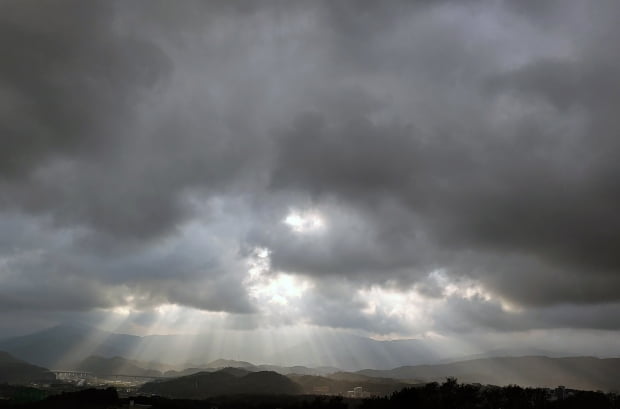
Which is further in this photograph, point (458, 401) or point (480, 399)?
point (480, 399)

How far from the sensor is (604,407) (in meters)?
166

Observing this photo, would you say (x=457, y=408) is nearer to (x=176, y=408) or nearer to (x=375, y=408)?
(x=375, y=408)

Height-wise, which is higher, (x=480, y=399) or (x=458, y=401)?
(x=458, y=401)

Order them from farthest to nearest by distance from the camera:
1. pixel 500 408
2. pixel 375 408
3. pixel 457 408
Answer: pixel 500 408, pixel 457 408, pixel 375 408

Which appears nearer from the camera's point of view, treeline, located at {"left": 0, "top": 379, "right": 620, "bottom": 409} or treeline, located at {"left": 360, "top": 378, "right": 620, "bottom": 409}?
treeline, located at {"left": 0, "top": 379, "right": 620, "bottom": 409}

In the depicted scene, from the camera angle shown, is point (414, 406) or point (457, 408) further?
point (457, 408)

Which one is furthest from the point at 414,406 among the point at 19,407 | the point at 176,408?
the point at 19,407

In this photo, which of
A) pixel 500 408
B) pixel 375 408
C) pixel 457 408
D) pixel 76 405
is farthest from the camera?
pixel 76 405

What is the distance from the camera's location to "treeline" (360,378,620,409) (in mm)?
144500

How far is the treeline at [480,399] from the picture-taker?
144500 mm

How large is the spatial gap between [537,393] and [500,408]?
134 feet

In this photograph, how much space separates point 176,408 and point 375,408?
95.5 metres

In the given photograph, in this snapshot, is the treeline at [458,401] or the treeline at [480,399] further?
the treeline at [480,399]

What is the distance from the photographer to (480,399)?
551 ft
